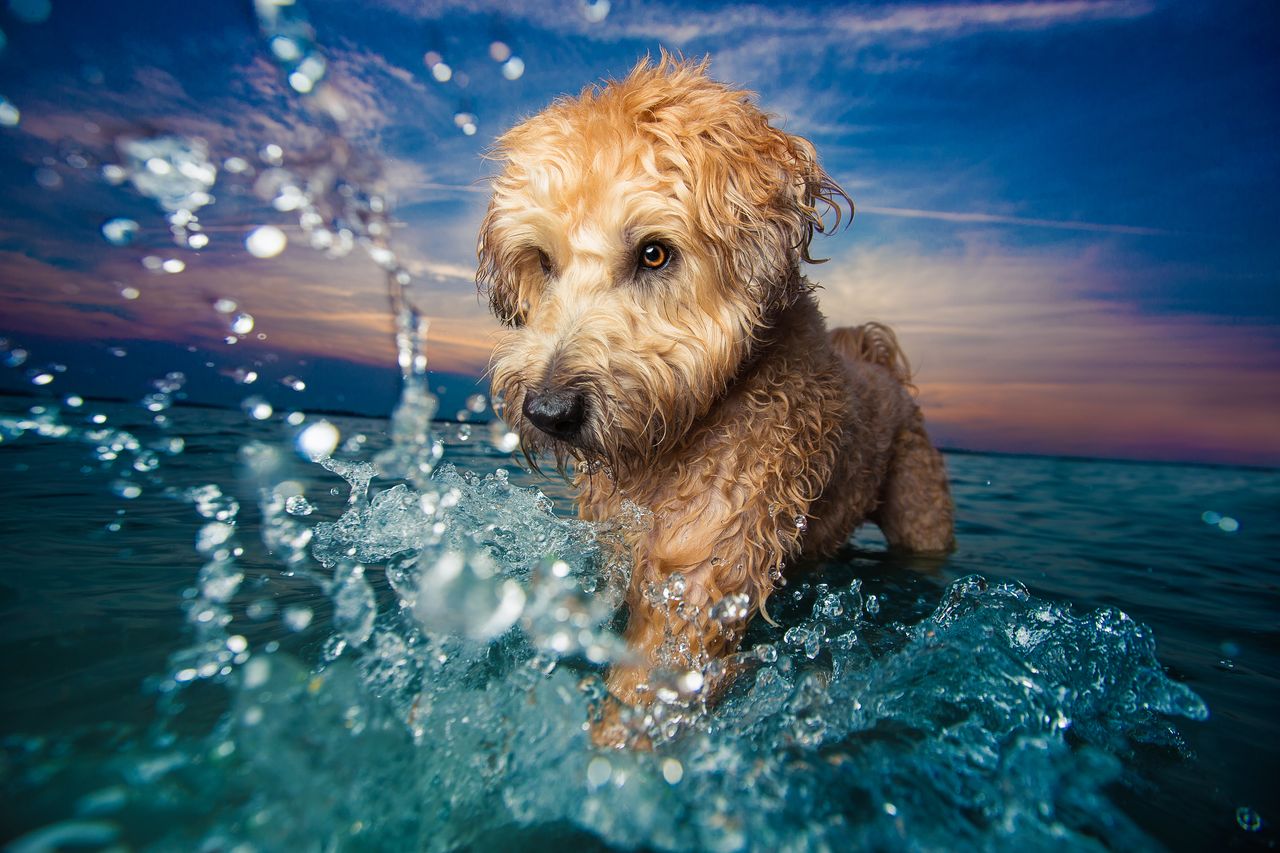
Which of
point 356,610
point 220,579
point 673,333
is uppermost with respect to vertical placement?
point 673,333

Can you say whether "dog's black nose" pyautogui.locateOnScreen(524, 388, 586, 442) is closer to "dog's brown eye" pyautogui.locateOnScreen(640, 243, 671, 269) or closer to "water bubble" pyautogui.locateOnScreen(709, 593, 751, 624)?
"dog's brown eye" pyautogui.locateOnScreen(640, 243, 671, 269)

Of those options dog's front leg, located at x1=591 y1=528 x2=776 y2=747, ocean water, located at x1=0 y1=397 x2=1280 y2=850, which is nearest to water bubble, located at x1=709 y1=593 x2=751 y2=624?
dog's front leg, located at x1=591 y1=528 x2=776 y2=747

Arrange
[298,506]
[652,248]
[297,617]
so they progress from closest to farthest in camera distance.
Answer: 1. [652,248]
2. [297,617]
3. [298,506]

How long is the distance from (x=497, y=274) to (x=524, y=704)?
1.84m

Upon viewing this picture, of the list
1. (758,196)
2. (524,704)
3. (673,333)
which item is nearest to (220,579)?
(524,704)

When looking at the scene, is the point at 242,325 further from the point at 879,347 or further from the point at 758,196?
the point at 879,347

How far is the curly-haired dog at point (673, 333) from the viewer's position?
237cm

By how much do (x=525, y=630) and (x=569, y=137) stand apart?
198 centimetres

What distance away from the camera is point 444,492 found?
3.44 meters

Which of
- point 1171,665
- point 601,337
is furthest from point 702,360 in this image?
point 1171,665

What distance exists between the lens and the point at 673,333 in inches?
96.9

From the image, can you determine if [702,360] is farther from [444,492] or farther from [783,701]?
[444,492]

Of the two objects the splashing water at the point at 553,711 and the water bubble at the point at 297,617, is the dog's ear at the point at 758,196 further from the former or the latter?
the water bubble at the point at 297,617

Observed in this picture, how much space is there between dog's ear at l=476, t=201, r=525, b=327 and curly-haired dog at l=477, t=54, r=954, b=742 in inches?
4.1
